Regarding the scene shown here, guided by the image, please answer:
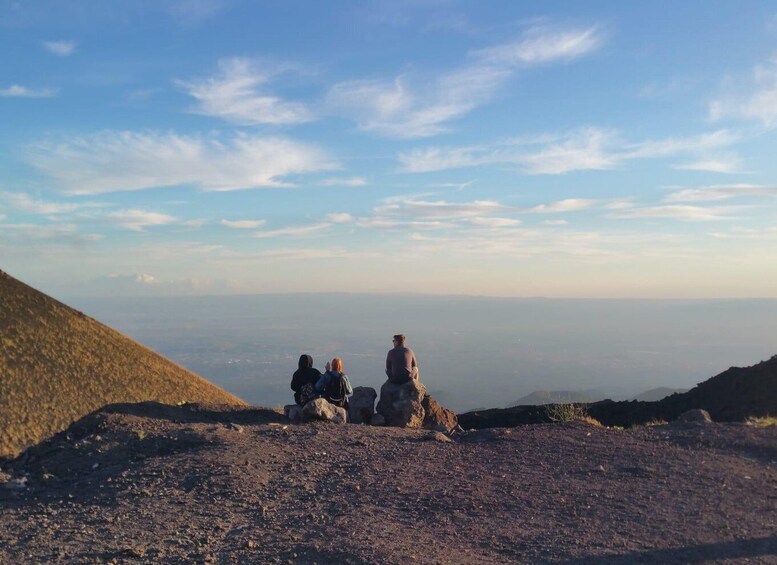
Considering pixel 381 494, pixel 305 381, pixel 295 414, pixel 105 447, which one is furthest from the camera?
pixel 305 381

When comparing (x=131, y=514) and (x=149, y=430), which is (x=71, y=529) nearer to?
(x=131, y=514)

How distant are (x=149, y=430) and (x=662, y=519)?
290 inches

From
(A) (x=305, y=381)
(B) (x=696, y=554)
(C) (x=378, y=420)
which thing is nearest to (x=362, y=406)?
(C) (x=378, y=420)

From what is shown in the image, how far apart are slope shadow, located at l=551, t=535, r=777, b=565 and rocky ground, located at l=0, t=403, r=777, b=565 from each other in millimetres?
20

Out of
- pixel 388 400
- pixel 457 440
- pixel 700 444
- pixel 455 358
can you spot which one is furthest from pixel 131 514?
pixel 455 358

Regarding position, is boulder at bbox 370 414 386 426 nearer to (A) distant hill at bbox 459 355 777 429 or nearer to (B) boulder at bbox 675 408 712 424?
(A) distant hill at bbox 459 355 777 429

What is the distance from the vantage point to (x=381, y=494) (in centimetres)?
773

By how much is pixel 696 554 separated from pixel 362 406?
7820 millimetres

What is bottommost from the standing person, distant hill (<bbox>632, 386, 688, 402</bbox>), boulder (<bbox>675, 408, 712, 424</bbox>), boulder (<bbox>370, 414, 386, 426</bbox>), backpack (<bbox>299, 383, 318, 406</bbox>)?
distant hill (<bbox>632, 386, 688, 402</bbox>)

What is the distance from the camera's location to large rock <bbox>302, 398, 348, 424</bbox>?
11573mm

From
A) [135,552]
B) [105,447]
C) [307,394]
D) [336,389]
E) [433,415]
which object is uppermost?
[336,389]

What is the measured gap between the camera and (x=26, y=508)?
7504 millimetres

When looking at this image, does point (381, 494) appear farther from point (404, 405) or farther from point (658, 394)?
point (658, 394)

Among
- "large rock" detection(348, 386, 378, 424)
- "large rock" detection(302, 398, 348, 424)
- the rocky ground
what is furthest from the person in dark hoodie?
the rocky ground
